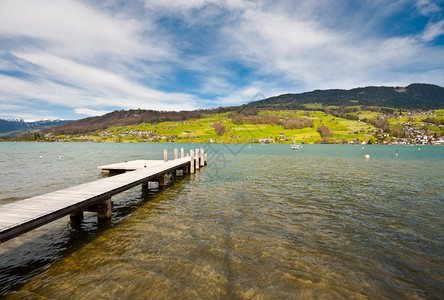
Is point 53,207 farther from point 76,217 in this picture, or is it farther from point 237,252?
point 237,252

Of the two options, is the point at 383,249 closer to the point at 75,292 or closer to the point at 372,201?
the point at 372,201

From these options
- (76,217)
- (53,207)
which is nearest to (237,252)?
(53,207)

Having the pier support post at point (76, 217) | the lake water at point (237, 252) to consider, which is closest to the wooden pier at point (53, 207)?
the pier support post at point (76, 217)

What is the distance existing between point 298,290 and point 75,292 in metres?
6.11

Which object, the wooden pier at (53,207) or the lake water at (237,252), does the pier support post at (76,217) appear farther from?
the lake water at (237,252)

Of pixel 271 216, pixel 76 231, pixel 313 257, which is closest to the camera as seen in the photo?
pixel 313 257

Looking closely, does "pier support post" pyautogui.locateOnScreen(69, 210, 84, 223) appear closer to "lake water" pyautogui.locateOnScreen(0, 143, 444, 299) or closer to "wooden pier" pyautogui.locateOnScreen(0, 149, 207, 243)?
"wooden pier" pyautogui.locateOnScreen(0, 149, 207, 243)

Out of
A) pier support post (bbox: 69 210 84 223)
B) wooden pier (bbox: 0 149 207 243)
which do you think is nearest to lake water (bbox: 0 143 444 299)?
pier support post (bbox: 69 210 84 223)

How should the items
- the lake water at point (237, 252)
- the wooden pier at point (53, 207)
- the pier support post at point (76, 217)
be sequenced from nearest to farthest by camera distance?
the lake water at point (237, 252) < the wooden pier at point (53, 207) < the pier support post at point (76, 217)

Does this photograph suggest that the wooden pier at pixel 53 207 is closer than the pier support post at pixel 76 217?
Yes

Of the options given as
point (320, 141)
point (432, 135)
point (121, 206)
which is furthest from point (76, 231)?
point (432, 135)

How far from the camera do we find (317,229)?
10.1 meters

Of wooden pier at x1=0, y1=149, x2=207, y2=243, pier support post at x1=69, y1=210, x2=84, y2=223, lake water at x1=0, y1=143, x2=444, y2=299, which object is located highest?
wooden pier at x1=0, y1=149, x2=207, y2=243

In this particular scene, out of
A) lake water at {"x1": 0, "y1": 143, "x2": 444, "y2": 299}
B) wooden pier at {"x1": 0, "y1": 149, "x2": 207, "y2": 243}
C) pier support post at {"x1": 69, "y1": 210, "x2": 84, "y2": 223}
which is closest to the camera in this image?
lake water at {"x1": 0, "y1": 143, "x2": 444, "y2": 299}
